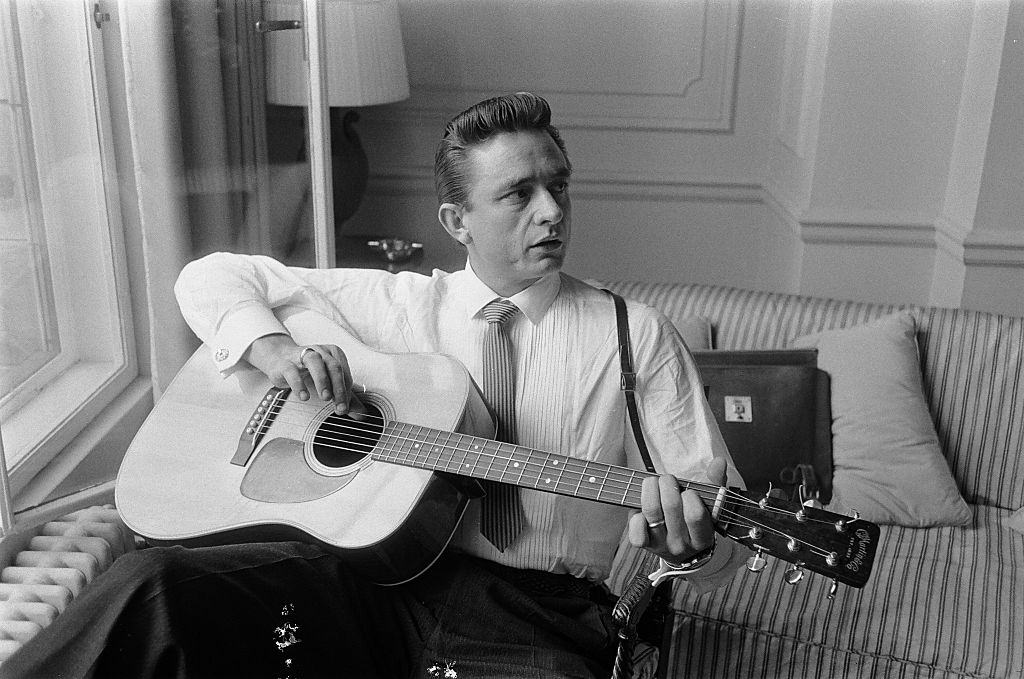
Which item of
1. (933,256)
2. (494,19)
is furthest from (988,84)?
(494,19)

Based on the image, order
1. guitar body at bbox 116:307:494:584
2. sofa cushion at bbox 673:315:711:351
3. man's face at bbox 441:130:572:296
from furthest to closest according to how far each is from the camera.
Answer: sofa cushion at bbox 673:315:711:351 → man's face at bbox 441:130:572:296 → guitar body at bbox 116:307:494:584

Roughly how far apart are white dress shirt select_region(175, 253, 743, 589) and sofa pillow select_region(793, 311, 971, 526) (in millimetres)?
850

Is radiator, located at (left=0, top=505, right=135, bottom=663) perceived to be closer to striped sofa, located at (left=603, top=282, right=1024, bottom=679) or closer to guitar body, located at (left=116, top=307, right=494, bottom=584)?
guitar body, located at (left=116, top=307, right=494, bottom=584)

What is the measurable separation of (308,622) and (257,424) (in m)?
0.31

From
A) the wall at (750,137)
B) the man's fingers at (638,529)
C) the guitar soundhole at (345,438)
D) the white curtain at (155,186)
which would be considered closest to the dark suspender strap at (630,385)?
the man's fingers at (638,529)

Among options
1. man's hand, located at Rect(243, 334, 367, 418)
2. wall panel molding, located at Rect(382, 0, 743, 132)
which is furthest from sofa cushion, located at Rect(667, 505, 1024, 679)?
wall panel molding, located at Rect(382, 0, 743, 132)

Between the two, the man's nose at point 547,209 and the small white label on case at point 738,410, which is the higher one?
the man's nose at point 547,209

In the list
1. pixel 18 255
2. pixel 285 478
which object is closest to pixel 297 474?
pixel 285 478

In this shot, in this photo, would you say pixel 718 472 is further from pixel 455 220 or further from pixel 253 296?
pixel 253 296

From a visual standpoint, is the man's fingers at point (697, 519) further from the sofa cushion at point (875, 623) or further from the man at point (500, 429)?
the sofa cushion at point (875, 623)

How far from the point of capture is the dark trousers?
39.7 inches

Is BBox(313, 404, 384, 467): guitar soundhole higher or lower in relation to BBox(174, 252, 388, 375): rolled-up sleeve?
lower

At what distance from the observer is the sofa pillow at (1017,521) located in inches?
79.9

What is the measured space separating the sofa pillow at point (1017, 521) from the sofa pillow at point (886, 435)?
112mm
